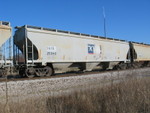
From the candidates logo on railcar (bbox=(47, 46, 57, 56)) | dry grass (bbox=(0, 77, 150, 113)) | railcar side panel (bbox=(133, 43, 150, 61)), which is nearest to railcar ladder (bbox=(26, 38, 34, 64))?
logo on railcar (bbox=(47, 46, 57, 56))

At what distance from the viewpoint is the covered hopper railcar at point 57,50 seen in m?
11.3

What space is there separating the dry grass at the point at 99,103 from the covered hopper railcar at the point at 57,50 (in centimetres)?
538

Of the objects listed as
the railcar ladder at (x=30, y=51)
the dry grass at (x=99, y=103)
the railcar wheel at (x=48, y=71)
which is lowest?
the dry grass at (x=99, y=103)

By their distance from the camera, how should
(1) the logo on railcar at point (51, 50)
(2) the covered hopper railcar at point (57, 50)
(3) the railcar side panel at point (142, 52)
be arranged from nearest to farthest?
1. (2) the covered hopper railcar at point (57, 50)
2. (1) the logo on railcar at point (51, 50)
3. (3) the railcar side panel at point (142, 52)

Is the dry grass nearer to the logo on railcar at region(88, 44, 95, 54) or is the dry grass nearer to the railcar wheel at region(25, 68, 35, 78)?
the railcar wheel at region(25, 68, 35, 78)

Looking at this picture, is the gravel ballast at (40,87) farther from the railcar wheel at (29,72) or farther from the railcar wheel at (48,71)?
the railcar wheel at (48,71)

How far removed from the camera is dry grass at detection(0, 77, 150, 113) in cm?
441

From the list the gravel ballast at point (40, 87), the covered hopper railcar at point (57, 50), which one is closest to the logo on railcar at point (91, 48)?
the covered hopper railcar at point (57, 50)

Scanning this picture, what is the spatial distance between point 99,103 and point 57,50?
25.8 ft

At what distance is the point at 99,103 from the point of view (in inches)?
209

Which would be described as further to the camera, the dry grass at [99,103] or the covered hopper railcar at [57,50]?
the covered hopper railcar at [57,50]

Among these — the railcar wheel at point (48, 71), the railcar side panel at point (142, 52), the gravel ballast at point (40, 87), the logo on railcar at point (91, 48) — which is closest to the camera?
the gravel ballast at point (40, 87)

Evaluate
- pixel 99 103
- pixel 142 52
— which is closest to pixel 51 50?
pixel 99 103

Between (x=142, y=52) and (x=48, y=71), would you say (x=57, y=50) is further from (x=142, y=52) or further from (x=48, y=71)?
(x=142, y=52)
